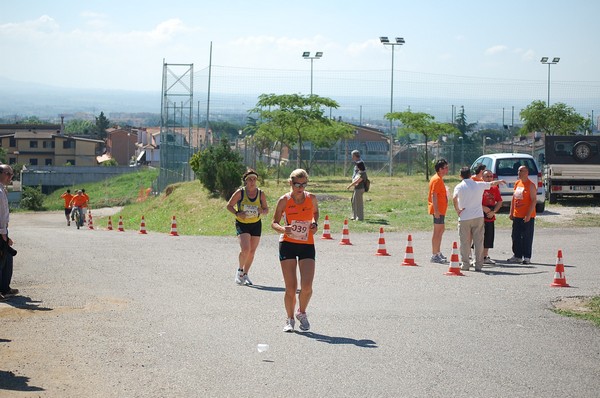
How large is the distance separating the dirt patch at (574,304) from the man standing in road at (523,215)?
398cm

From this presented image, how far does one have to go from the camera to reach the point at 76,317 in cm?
1162

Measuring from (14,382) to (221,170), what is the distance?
29.2 meters

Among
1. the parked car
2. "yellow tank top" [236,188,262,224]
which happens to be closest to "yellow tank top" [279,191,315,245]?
"yellow tank top" [236,188,262,224]

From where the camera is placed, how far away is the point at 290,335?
1052 cm

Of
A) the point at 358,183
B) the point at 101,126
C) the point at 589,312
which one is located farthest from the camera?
the point at 101,126

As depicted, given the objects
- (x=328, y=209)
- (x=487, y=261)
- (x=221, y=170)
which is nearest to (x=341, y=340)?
(x=487, y=261)

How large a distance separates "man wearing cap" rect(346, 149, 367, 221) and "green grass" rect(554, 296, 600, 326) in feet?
39.7

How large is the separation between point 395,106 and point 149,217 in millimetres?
25546

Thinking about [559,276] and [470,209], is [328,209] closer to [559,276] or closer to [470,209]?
[470,209]

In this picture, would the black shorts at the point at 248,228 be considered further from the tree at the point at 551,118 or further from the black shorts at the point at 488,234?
the tree at the point at 551,118

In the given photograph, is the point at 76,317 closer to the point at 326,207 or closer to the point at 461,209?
the point at 461,209

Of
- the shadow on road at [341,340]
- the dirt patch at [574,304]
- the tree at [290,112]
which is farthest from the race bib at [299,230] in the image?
the tree at [290,112]

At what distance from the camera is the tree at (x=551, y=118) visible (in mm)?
53344

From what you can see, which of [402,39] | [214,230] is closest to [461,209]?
[214,230]
